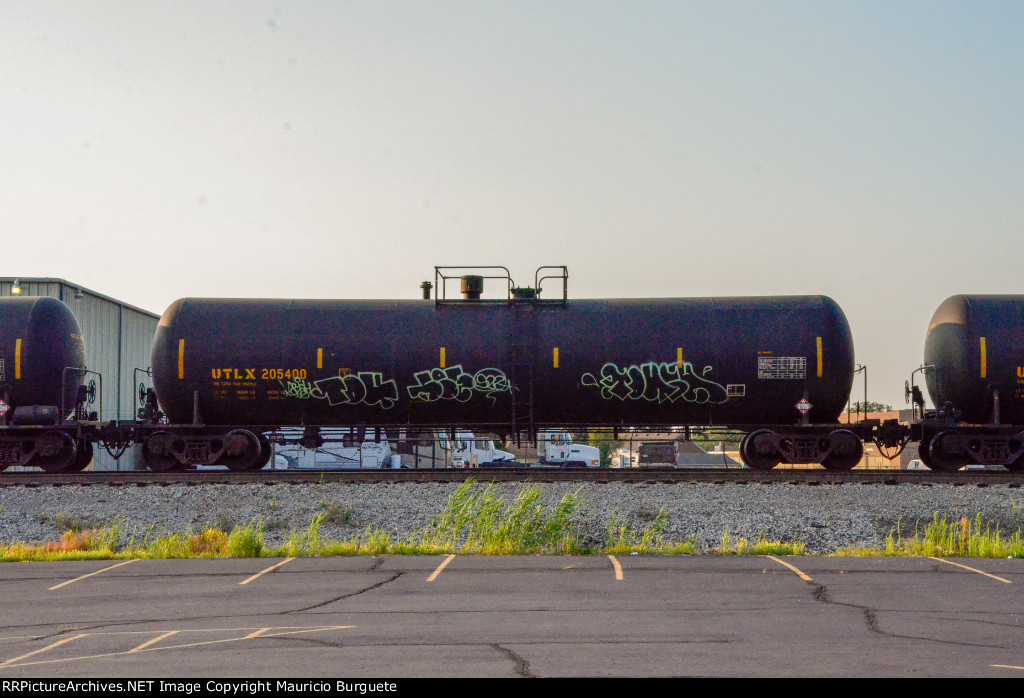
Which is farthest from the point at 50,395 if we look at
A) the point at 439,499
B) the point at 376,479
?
the point at 439,499

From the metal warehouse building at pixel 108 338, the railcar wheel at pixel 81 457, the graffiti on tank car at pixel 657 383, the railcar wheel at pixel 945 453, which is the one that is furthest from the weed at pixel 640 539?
the metal warehouse building at pixel 108 338

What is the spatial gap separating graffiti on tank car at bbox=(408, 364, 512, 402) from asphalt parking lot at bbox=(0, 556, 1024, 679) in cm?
709

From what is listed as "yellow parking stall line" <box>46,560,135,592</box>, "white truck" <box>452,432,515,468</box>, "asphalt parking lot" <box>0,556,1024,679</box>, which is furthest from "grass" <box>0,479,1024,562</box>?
"white truck" <box>452,432,515,468</box>

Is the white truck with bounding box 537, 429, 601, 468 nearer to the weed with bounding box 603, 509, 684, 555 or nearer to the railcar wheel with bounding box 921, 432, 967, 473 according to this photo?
the railcar wheel with bounding box 921, 432, 967, 473

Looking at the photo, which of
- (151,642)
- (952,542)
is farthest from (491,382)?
(151,642)

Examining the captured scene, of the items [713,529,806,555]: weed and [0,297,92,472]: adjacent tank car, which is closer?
[713,529,806,555]: weed

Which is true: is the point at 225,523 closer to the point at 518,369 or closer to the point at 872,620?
the point at 518,369

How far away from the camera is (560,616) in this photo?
25.9ft

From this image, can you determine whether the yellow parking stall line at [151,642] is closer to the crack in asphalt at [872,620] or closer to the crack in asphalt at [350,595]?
the crack in asphalt at [350,595]

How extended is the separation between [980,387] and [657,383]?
21.3 ft

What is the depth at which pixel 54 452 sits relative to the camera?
62.4ft

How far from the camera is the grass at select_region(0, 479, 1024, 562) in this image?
11969 millimetres

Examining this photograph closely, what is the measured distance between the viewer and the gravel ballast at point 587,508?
13508 mm
